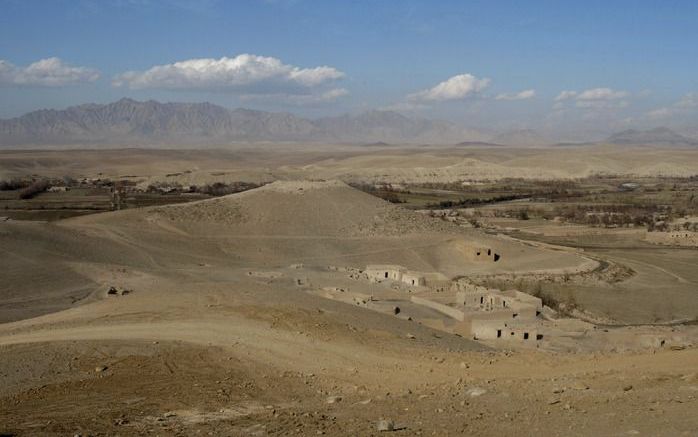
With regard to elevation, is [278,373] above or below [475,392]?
below

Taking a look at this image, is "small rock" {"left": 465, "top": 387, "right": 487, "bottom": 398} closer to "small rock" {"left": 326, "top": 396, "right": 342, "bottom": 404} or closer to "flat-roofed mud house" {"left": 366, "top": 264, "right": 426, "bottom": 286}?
"small rock" {"left": 326, "top": 396, "right": 342, "bottom": 404}

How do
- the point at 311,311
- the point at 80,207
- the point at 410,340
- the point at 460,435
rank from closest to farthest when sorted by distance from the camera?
the point at 460,435
the point at 410,340
the point at 311,311
the point at 80,207

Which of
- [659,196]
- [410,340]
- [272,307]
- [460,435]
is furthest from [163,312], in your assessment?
[659,196]

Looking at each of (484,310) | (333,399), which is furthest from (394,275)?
(333,399)

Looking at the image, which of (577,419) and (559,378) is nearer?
(577,419)

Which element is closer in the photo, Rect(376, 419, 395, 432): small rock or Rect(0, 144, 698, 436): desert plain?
Rect(376, 419, 395, 432): small rock

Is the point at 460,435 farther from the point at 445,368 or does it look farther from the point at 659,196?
the point at 659,196

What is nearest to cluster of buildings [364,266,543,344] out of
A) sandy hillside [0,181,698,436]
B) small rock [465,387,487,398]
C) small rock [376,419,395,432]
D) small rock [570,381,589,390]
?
sandy hillside [0,181,698,436]

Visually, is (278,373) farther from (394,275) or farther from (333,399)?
(394,275)

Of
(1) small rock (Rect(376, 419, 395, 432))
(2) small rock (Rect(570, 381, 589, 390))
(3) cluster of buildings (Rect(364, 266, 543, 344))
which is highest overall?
(1) small rock (Rect(376, 419, 395, 432))

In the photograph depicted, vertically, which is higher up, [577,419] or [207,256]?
[577,419]

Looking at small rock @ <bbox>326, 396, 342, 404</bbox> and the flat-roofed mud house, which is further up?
small rock @ <bbox>326, 396, 342, 404</bbox>
